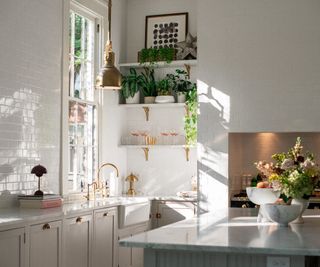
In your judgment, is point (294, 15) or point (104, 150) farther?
point (104, 150)

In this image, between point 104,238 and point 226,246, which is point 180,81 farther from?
point 226,246

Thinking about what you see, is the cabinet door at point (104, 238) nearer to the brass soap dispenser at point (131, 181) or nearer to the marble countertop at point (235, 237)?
the brass soap dispenser at point (131, 181)

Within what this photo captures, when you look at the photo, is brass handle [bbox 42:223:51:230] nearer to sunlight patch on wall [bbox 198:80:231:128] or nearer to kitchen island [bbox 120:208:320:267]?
kitchen island [bbox 120:208:320:267]

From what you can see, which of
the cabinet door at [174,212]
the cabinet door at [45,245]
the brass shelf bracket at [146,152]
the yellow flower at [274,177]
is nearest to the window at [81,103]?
the brass shelf bracket at [146,152]

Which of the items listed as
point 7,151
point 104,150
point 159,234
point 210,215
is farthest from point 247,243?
point 104,150

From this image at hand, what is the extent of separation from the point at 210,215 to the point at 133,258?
2.27 m

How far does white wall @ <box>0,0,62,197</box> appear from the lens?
5648mm

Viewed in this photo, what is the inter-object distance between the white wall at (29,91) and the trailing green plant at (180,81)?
1.87 meters

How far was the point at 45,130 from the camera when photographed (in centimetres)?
629

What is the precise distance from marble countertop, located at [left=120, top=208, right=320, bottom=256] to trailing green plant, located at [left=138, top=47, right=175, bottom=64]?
359 cm

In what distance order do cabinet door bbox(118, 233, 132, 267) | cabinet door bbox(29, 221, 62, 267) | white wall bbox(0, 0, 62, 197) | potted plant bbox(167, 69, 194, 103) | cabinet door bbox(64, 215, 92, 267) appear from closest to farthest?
1. cabinet door bbox(29, 221, 62, 267)
2. cabinet door bbox(64, 215, 92, 267)
3. white wall bbox(0, 0, 62, 197)
4. cabinet door bbox(118, 233, 132, 267)
5. potted plant bbox(167, 69, 194, 103)

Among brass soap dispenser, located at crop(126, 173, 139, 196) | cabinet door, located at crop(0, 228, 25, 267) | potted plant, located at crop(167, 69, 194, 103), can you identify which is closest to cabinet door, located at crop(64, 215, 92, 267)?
cabinet door, located at crop(0, 228, 25, 267)

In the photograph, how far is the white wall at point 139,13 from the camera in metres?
8.20

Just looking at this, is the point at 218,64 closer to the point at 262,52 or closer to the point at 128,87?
the point at 262,52
